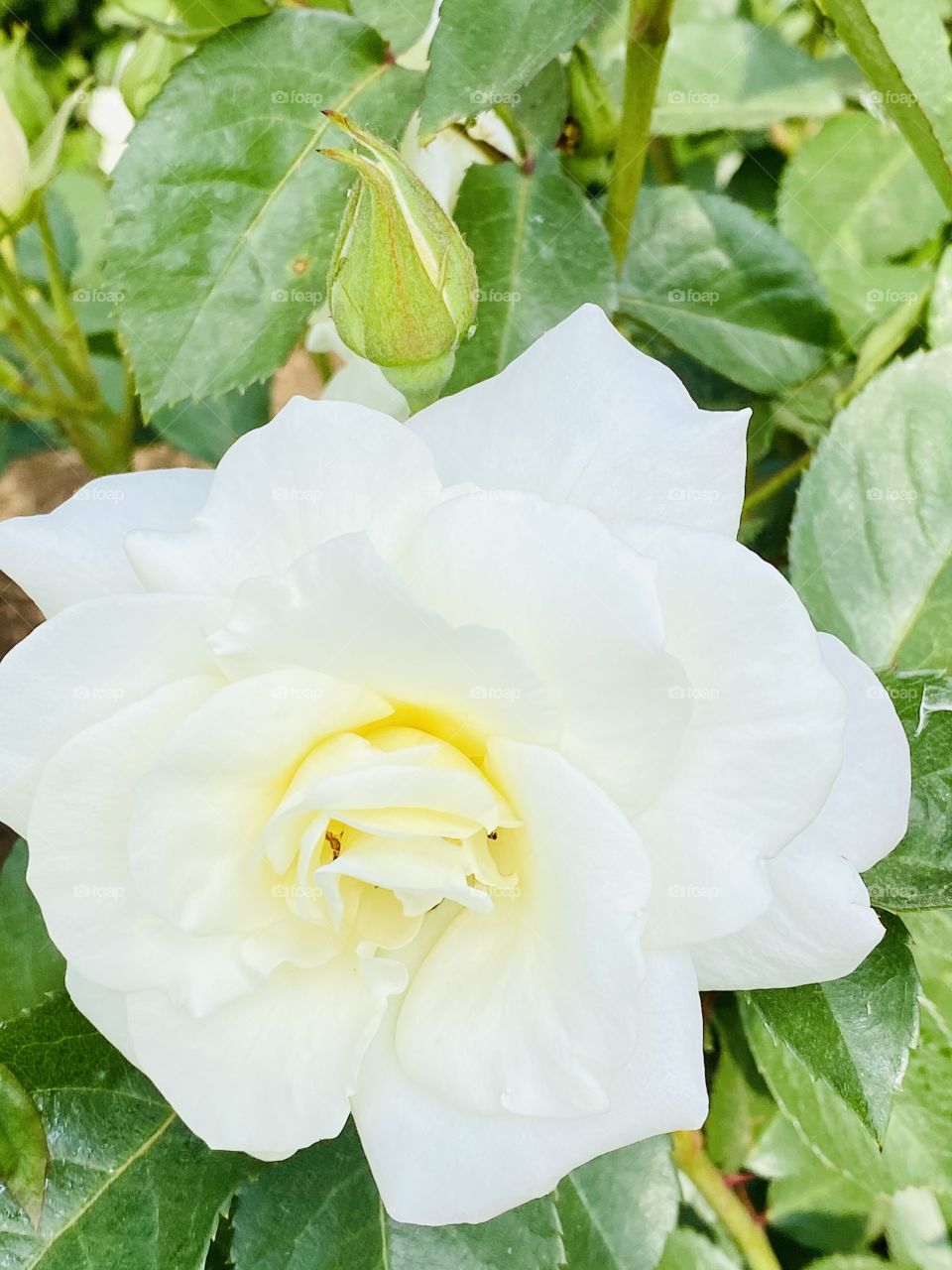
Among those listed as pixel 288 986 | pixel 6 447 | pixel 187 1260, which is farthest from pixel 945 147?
pixel 6 447

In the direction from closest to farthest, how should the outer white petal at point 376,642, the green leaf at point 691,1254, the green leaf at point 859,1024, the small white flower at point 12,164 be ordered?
the outer white petal at point 376,642
the green leaf at point 859,1024
the small white flower at point 12,164
the green leaf at point 691,1254

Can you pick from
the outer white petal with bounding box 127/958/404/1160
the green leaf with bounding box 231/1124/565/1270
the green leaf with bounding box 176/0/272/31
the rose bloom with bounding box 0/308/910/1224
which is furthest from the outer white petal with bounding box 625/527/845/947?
the green leaf with bounding box 176/0/272/31

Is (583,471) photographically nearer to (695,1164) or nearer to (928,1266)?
(695,1164)

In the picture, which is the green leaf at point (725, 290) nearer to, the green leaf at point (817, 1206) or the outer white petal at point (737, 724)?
the outer white petal at point (737, 724)

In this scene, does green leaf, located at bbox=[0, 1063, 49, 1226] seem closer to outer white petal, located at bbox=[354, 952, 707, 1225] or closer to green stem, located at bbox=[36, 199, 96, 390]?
outer white petal, located at bbox=[354, 952, 707, 1225]

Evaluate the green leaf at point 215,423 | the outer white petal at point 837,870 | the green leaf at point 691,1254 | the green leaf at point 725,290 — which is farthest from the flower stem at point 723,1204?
the green leaf at point 215,423

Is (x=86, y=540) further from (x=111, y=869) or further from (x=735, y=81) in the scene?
(x=735, y=81)
